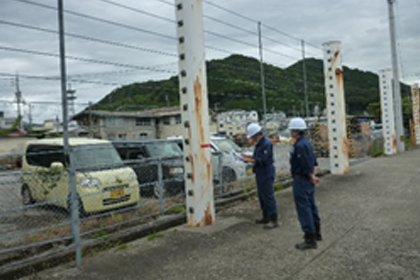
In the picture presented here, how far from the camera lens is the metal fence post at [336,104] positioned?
12156 millimetres

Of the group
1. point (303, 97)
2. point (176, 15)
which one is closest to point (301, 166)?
point (176, 15)

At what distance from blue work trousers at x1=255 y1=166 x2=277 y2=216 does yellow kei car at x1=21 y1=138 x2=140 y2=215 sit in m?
2.08

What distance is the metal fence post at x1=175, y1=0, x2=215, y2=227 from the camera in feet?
21.1

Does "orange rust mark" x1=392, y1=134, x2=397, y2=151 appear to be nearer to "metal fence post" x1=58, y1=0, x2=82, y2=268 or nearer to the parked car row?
the parked car row

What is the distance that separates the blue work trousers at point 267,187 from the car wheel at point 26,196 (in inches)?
138

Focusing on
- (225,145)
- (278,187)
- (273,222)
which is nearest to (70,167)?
(273,222)

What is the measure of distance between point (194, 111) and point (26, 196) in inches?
112

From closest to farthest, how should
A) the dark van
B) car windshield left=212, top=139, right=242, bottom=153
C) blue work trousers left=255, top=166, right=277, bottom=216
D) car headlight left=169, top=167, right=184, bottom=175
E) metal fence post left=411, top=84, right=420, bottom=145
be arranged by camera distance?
blue work trousers left=255, top=166, right=277, bottom=216 < the dark van < car headlight left=169, top=167, right=184, bottom=175 < car windshield left=212, top=139, right=242, bottom=153 < metal fence post left=411, top=84, right=420, bottom=145

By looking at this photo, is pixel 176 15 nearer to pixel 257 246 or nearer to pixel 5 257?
pixel 257 246

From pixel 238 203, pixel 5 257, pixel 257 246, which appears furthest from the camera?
pixel 238 203

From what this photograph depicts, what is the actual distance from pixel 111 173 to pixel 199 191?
1.69 m

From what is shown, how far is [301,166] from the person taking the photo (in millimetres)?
5047

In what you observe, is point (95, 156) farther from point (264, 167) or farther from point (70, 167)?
point (264, 167)

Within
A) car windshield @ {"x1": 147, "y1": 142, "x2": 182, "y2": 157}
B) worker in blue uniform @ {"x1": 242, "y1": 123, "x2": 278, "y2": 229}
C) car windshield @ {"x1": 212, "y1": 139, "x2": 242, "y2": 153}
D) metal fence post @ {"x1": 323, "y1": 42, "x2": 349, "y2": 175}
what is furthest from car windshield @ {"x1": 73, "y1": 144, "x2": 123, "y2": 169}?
metal fence post @ {"x1": 323, "y1": 42, "x2": 349, "y2": 175}
